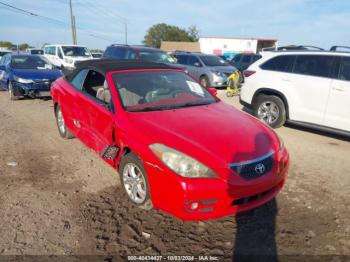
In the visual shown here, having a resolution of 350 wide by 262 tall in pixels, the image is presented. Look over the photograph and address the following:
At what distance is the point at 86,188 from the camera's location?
12.9 ft

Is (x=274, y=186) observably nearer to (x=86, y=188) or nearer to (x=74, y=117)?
(x=86, y=188)

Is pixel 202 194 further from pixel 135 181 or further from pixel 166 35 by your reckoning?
pixel 166 35

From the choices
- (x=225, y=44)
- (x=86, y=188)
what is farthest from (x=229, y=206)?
(x=225, y=44)

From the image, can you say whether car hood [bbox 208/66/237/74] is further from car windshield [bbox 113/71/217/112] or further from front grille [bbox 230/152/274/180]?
front grille [bbox 230/152/274/180]

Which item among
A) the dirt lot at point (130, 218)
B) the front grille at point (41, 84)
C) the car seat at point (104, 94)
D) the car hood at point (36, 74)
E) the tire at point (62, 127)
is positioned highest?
the car seat at point (104, 94)

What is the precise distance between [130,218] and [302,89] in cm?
458

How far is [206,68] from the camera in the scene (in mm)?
13078

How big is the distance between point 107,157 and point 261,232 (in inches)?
76.1

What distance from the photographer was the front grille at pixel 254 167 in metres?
2.86

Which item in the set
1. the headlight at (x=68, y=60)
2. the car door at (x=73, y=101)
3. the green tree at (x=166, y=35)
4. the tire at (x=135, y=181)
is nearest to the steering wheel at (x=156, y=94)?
the tire at (x=135, y=181)

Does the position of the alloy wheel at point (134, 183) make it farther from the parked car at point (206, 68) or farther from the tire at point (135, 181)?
the parked car at point (206, 68)

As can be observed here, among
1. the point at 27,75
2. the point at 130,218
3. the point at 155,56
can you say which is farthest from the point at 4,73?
the point at 130,218

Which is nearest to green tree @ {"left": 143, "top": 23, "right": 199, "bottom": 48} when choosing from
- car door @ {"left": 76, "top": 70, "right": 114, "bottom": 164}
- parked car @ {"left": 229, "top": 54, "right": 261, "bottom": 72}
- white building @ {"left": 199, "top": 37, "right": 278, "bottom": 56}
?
white building @ {"left": 199, "top": 37, "right": 278, "bottom": 56}

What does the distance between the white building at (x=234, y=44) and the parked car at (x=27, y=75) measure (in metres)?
37.6
